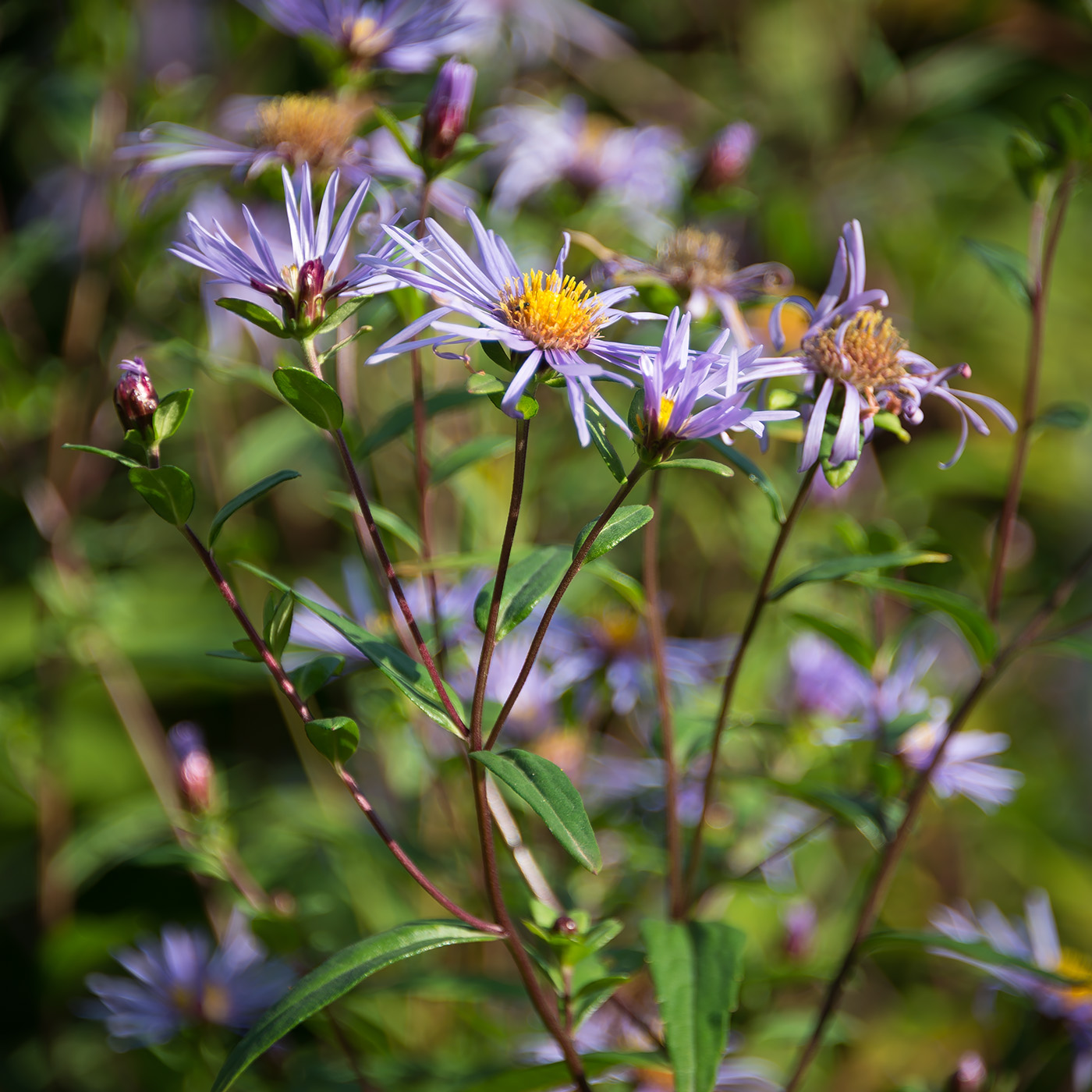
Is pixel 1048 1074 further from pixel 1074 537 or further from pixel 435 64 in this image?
pixel 1074 537

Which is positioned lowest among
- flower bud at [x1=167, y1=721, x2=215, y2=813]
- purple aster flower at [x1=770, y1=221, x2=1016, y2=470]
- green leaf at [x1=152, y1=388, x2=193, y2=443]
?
flower bud at [x1=167, y1=721, x2=215, y2=813]

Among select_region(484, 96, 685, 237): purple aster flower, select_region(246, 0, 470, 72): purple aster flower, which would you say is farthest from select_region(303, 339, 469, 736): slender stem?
select_region(484, 96, 685, 237): purple aster flower

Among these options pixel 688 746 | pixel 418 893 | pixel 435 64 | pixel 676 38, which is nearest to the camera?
pixel 688 746

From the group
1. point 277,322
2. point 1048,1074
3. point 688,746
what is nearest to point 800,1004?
point 1048,1074

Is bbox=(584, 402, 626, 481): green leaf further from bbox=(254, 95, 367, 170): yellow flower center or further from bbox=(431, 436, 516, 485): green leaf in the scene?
bbox=(254, 95, 367, 170): yellow flower center

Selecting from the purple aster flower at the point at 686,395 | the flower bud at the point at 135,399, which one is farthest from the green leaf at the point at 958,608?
the flower bud at the point at 135,399

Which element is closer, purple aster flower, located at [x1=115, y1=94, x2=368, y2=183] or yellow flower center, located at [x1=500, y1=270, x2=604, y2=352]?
yellow flower center, located at [x1=500, y1=270, x2=604, y2=352]

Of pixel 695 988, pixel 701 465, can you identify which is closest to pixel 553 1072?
pixel 695 988
